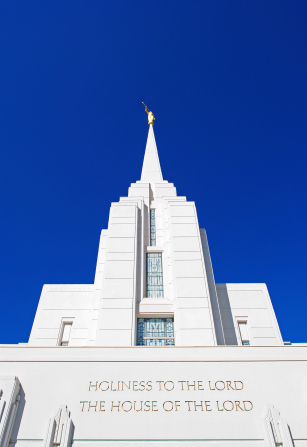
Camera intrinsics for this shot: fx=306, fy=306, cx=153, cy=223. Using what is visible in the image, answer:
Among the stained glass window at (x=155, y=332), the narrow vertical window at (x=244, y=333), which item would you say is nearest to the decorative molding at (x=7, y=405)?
the stained glass window at (x=155, y=332)

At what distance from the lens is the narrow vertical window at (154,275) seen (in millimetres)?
16812

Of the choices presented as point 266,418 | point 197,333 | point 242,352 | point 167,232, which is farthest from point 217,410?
point 167,232

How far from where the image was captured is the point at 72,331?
16.8 meters

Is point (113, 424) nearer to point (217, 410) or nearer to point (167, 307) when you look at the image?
point (217, 410)

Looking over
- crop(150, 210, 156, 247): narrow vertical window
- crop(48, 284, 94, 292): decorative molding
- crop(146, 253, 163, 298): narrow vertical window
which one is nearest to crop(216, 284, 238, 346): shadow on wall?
crop(146, 253, 163, 298): narrow vertical window

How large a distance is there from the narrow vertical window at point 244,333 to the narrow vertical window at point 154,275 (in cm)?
497

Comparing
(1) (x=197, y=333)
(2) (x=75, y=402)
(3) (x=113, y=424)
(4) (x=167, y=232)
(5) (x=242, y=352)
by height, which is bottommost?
(3) (x=113, y=424)

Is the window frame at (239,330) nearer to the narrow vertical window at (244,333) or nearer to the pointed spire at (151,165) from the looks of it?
the narrow vertical window at (244,333)

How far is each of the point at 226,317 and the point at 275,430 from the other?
8.28 m

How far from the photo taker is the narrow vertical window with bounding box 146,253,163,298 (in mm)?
16812

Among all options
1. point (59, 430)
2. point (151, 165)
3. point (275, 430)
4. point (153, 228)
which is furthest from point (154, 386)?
point (151, 165)

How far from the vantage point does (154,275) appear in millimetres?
17672

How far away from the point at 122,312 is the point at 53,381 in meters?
4.97

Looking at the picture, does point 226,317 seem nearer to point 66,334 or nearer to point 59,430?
point 66,334
